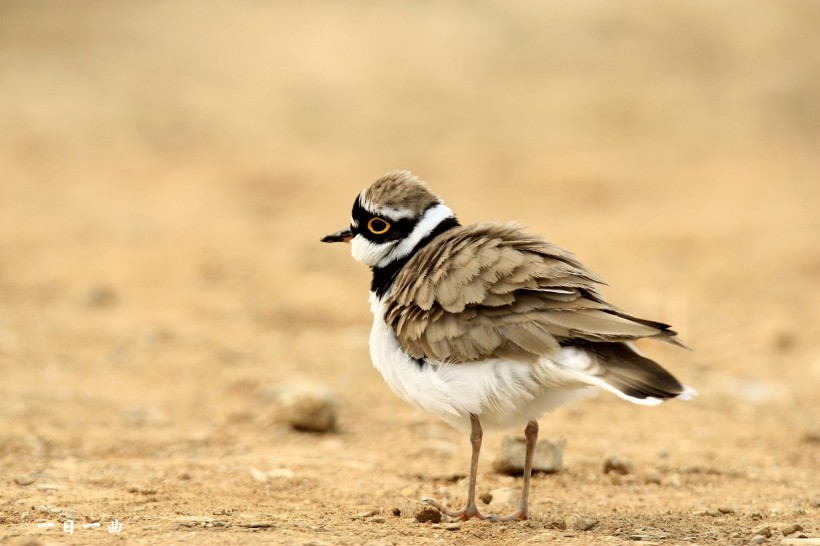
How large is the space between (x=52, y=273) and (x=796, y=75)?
12460 mm

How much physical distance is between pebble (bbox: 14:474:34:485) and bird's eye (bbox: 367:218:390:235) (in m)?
2.11

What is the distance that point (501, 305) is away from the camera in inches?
188

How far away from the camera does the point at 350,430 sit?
738 cm

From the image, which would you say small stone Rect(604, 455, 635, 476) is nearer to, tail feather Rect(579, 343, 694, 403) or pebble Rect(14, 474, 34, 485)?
tail feather Rect(579, 343, 694, 403)

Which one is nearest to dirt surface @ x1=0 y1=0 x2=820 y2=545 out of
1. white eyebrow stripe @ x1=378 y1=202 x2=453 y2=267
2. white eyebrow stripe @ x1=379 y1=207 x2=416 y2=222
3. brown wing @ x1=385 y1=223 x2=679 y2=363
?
brown wing @ x1=385 y1=223 x2=679 y2=363

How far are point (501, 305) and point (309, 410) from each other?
2.67m

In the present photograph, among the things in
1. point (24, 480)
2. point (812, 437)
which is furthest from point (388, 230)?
point (812, 437)

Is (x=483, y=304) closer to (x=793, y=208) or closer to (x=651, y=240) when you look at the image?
(x=651, y=240)

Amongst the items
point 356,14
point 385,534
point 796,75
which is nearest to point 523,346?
point 385,534

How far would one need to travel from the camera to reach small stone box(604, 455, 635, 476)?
6102mm

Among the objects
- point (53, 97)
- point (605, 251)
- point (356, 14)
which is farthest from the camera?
point (356, 14)

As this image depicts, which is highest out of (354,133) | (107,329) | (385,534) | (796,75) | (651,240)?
(796,75)

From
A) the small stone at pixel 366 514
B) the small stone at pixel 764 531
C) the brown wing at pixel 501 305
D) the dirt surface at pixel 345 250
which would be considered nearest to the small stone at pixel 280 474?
the dirt surface at pixel 345 250

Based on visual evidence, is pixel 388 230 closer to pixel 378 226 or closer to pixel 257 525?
pixel 378 226
